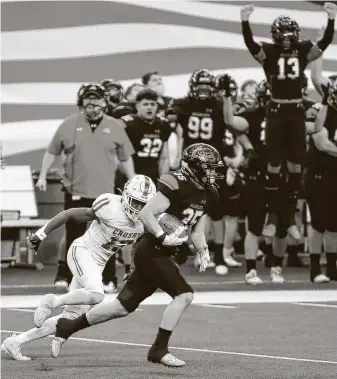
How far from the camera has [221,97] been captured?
16.4 m

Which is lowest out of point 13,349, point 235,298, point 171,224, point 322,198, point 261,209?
point 235,298

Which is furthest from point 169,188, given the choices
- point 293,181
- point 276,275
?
point 276,275

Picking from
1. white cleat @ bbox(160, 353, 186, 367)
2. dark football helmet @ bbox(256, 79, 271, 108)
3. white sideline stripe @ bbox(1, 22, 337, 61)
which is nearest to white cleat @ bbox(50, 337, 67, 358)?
white cleat @ bbox(160, 353, 186, 367)

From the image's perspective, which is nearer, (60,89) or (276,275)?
(276,275)

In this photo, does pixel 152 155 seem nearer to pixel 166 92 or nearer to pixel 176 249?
pixel 166 92

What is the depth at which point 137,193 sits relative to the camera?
33.5 ft

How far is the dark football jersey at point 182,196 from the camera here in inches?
383

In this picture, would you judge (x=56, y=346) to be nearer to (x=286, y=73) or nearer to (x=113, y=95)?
(x=286, y=73)

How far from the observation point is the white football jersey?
1039 centimetres

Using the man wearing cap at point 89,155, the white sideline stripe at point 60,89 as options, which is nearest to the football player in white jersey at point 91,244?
the man wearing cap at point 89,155

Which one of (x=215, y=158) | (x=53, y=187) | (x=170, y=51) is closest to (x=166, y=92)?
(x=170, y=51)

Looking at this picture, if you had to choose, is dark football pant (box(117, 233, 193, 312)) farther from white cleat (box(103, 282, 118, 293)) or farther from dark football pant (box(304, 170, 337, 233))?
dark football pant (box(304, 170, 337, 233))

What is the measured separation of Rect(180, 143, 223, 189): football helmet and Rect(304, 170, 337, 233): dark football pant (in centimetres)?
532

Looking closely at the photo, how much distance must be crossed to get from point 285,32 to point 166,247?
4.94 m
